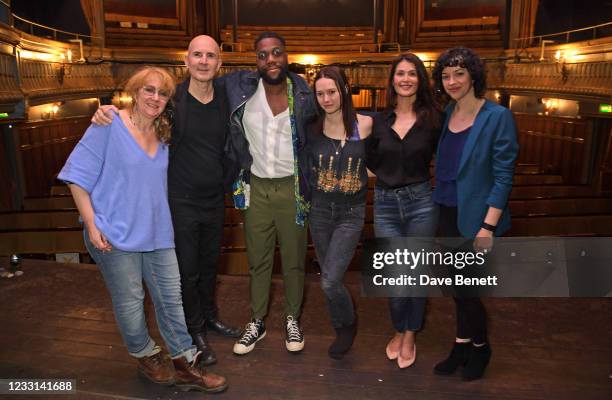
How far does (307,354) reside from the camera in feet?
8.29

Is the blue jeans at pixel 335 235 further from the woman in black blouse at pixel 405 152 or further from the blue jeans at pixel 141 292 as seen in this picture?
the blue jeans at pixel 141 292

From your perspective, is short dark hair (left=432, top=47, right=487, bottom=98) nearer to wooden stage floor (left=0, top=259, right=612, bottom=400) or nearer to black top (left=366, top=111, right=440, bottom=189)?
black top (left=366, top=111, right=440, bottom=189)

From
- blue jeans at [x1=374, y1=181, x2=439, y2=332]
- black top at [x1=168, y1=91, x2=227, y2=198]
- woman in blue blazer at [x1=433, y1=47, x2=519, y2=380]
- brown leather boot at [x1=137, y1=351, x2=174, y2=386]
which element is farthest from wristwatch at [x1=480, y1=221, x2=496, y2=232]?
brown leather boot at [x1=137, y1=351, x2=174, y2=386]

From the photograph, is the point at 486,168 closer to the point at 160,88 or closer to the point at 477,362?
the point at 477,362

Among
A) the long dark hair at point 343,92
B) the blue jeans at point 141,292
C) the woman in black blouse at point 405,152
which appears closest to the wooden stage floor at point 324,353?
the blue jeans at point 141,292

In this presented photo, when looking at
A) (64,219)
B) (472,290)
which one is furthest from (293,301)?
(64,219)

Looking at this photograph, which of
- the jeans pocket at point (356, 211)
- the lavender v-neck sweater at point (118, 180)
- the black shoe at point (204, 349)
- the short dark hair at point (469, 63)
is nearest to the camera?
the lavender v-neck sweater at point (118, 180)

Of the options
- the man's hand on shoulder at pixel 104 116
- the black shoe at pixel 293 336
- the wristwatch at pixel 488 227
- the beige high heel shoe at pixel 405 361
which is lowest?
the beige high heel shoe at pixel 405 361

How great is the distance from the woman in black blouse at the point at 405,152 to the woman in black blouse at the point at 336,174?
9cm

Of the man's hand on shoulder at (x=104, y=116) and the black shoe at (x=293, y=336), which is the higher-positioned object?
the man's hand on shoulder at (x=104, y=116)

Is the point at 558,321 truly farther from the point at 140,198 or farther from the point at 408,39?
the point at 408,39

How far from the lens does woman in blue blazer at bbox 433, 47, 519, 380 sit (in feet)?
6.58

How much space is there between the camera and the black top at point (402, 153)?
2189mm

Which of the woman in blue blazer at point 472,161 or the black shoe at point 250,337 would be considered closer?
the woman in blue blazer at point 472,161
